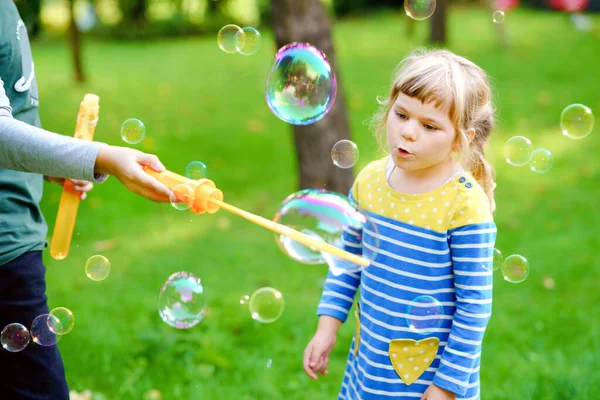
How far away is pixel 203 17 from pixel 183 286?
1825 centimetres

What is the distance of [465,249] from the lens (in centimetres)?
181

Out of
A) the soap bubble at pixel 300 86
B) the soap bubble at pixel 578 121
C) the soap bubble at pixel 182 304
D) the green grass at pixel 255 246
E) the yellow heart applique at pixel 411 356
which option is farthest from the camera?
the green grass at pixel 255 246

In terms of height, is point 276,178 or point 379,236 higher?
point 379,236

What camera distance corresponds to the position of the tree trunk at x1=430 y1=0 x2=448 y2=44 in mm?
11633

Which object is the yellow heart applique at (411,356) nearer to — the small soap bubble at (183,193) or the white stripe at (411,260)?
the white stripe at (411,260)

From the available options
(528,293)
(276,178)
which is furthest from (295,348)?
(276,178)

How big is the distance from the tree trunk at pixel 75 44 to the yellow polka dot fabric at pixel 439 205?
9.53m

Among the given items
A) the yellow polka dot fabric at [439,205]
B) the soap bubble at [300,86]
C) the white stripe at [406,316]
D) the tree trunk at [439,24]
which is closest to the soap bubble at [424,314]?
the white stripe at [406,316]

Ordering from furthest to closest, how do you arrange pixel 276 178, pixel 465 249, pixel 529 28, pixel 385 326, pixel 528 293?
pixel 529 28
pixel 276 178
pixel 528 293
pixel 385 326
pixel 465 249

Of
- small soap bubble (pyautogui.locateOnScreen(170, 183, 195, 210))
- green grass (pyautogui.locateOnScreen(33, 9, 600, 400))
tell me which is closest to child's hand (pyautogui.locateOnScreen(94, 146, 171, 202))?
small soap bubble (pyautogui.locateOnScreen(170, 183, 195, 210))

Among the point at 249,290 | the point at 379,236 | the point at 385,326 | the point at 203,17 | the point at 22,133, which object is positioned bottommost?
the point at 203,17

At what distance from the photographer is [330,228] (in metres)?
2.02

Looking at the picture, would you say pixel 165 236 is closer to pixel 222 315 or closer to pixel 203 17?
pixel 222 315

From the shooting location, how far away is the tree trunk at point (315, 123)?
5.00 metres
